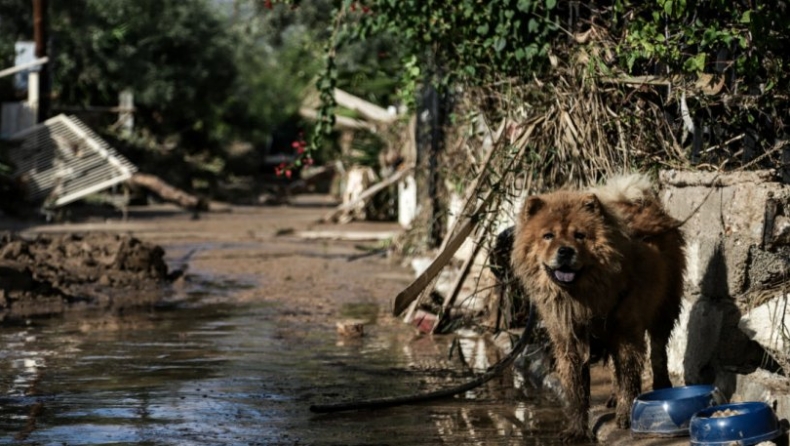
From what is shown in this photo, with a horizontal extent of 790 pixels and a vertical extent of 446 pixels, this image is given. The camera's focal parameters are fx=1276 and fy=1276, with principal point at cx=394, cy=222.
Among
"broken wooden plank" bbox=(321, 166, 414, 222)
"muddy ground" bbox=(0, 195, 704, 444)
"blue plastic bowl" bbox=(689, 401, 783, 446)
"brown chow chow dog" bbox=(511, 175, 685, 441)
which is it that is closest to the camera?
"blue plastic bowl" bbox=(689, 401, 783, 446)

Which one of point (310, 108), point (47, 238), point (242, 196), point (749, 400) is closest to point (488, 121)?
point (749, 400)

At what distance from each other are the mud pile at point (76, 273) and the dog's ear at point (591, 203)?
705 cm

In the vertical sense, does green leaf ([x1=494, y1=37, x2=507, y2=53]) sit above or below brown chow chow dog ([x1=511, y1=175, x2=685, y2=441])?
above

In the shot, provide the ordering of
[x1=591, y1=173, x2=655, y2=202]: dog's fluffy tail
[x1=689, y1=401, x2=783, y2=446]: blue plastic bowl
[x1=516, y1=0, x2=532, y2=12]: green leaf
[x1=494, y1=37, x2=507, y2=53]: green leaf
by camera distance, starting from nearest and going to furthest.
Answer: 1. [x1=689, y1=401, x2=783, y2=446]: blue plastic bowl
2. [x1=591, y1=173, x2=655, y2=202]: dog's fluffy tail
3. [x1=516, y1=0, x2=532, y2=12]: green leaf
4. [x1=494, y1=37, x2=507, y2=53]: green leaf

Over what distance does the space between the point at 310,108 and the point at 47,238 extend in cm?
1405

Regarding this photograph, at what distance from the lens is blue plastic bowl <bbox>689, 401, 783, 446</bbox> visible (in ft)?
19.6

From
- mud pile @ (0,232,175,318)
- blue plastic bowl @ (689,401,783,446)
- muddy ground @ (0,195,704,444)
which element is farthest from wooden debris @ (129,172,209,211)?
blue plastic bowl @ (689,401,783,446)

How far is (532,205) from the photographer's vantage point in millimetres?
7055

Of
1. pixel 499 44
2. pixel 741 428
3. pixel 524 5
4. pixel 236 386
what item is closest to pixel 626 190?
pixel 741 428

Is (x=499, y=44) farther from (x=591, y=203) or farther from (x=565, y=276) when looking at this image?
(x=565, y=276)

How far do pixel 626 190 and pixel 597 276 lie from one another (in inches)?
33.5

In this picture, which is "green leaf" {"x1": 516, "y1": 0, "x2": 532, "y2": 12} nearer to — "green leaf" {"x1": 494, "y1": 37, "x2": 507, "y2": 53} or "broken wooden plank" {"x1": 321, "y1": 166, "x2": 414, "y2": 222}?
"green leaf" {"x1": 494, "y1": 37, "x2": 507, "y2": 53}

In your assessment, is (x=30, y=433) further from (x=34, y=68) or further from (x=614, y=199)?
(x=34, y=68)

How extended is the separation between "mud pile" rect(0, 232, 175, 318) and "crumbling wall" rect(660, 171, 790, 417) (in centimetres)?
693
